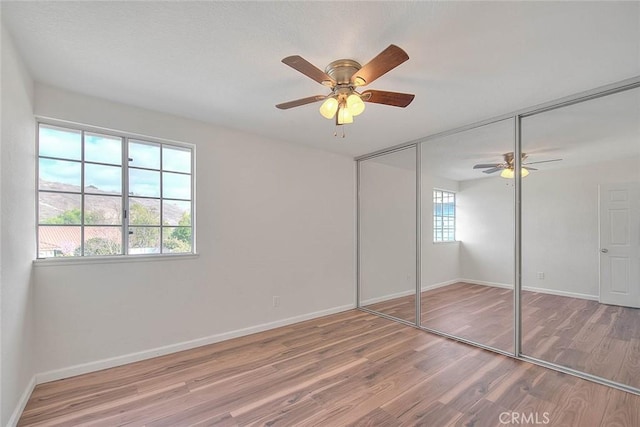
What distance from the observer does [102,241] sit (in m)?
2.58

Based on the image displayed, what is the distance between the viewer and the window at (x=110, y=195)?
2.38m

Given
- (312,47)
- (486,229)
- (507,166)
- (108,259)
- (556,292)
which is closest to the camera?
(312,47)

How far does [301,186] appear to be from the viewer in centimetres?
390

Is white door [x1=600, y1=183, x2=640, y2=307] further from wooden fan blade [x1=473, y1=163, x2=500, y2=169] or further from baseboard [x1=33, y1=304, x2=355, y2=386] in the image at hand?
baseboard [x1=33, y1=304, x2=355, y2=386]

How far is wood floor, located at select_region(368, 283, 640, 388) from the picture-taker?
2.39m

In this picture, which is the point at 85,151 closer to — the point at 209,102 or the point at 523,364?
the point at 209,102

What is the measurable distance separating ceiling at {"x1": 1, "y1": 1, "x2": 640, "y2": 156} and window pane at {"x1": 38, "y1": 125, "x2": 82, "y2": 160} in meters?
0.41

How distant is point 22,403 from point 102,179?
5.95 ft

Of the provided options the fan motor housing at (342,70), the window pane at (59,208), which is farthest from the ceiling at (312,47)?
the window pane at (59,208)

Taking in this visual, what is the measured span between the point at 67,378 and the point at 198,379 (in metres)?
1.12

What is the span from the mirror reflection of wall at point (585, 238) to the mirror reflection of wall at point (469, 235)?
0.73ft

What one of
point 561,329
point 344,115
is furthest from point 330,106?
point 561,329

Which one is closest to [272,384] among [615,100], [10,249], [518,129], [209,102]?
[10,249]

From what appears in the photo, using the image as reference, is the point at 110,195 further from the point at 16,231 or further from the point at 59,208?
the point at 16,231
